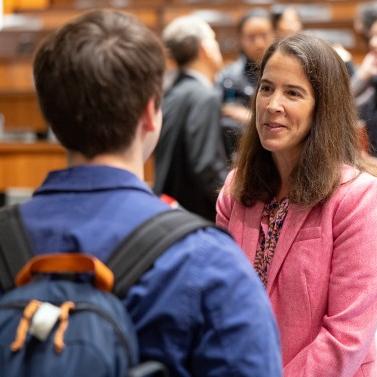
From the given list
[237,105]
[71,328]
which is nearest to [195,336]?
[71,328]

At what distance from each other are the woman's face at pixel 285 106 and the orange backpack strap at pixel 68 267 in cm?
83

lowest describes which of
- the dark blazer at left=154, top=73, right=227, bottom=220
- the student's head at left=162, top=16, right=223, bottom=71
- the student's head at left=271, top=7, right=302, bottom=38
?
the dark blazer at left=154, top=73, right=227, bottom=220

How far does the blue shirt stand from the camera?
1126mm

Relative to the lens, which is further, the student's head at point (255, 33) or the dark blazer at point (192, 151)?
the student's head at point (255, 33)

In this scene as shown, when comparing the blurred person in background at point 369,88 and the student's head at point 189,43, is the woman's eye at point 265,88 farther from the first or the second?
the student's head at point 189,43

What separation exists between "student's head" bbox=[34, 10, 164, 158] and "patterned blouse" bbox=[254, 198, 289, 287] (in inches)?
28.5

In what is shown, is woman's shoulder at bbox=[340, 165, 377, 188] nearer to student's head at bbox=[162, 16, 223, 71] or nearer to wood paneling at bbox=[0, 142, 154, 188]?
student's head at bbox=[162, 16, 223, 71]

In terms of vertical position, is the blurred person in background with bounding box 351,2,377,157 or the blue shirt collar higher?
the blue shirt collar

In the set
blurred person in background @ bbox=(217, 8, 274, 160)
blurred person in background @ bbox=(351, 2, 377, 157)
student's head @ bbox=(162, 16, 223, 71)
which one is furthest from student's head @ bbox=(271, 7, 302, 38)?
student's head @ bbox=(162, 16, 223, 71)

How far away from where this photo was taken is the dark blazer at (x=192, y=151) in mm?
3709

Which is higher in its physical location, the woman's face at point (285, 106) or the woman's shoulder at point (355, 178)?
the woman's face at point (285, 106)

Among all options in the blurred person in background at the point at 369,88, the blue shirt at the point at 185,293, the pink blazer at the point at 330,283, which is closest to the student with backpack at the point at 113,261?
the blue shirt at the point at 185,293

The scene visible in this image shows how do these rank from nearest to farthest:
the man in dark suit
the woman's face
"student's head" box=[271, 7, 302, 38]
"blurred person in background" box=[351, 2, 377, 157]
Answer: the woman's face
"blurred person in background" box=[351, 2, 377, 157]
the man in dark suit
"student's head" box=[271, 7, 302, 38]

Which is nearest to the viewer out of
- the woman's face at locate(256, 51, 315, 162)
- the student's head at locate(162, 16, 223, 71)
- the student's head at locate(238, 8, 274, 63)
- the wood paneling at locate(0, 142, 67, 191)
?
the woman's face at locate(256, 51, 315, 162)
